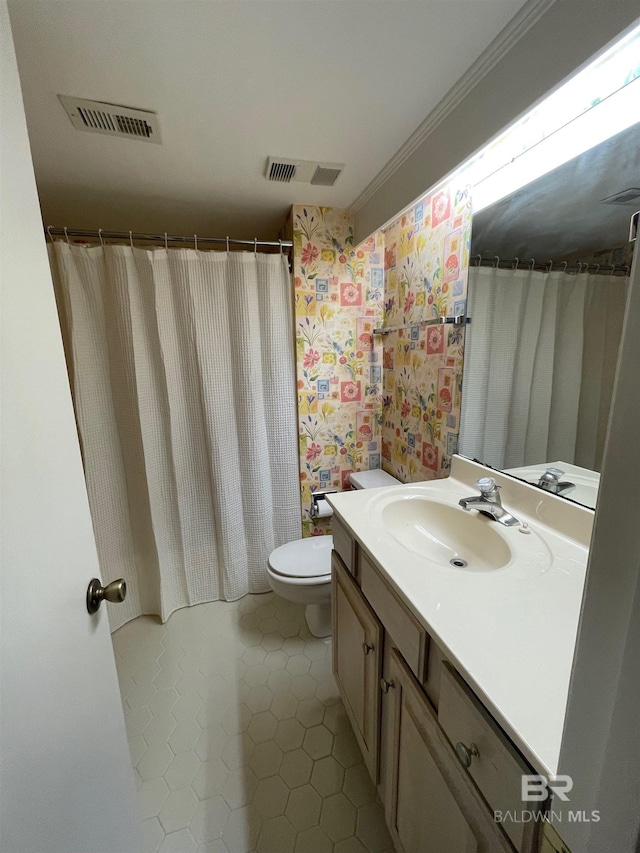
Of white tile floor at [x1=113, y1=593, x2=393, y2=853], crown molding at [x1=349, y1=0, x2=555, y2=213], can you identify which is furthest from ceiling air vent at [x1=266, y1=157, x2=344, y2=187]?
white tile floor at [x1=113, y1=593, x2=393, y2=853]

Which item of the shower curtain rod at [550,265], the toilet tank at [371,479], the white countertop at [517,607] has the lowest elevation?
the toilet tank at [371,479]

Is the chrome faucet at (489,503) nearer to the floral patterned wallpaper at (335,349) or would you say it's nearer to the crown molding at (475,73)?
the floral patterned wallpaper at (335,349)

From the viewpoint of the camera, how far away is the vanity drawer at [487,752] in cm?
49

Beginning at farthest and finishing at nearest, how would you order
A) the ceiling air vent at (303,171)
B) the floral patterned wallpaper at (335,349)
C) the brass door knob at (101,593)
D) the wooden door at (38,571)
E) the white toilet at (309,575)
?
the floral patterned wallpaper at (335,349)
the white toilet at (309,575)
the ceiling air vent at (303,171)
the brass door knob at (101,593)
the wooden door at (38,571)

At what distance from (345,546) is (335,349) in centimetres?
116

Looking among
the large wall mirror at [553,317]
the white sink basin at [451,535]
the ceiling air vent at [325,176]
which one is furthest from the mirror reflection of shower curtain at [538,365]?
the ceiling air vent at [325,176]

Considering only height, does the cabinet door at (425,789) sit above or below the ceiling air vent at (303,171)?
below

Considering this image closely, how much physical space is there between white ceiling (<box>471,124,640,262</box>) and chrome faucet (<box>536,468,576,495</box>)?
593mm

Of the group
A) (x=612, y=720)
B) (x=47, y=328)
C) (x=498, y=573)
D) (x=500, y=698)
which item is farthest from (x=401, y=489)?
(x=47, y=328)

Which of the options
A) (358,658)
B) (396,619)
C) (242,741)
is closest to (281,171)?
(396,619)

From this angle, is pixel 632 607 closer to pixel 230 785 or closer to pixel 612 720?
pixel 612 720

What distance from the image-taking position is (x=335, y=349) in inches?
77.5

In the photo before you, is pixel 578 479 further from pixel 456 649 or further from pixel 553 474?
pixel 456 649

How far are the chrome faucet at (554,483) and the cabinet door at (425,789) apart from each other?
0.64 meters
